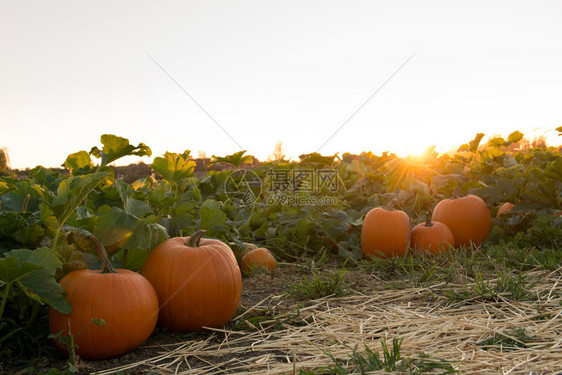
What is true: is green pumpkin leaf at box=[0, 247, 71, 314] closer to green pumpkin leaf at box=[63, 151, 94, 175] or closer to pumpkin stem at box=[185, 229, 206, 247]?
pumpkin stem at box=[185, 229, 206, 247]

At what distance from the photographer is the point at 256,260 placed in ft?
10.5

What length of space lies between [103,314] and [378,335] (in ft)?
3.84

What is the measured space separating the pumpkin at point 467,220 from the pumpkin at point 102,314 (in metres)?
2.85

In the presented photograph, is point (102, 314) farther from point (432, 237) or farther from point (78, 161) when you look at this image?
point (432, 237)

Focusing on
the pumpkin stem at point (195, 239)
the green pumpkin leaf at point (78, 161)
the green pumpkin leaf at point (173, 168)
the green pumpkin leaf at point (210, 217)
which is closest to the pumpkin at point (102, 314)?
the pumpkin stem at point (195, 239)

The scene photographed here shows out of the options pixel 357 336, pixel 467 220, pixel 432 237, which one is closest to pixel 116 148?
pixel 357 336

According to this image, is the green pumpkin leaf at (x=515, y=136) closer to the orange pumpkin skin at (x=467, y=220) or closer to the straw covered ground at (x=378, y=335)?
the orange pumpkin skin at (x=467, y=220)

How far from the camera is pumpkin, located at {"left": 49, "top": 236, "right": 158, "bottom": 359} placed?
1.83 metres

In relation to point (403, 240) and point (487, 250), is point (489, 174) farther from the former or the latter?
point (403, 240)

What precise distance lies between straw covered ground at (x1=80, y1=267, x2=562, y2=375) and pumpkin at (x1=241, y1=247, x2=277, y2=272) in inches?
20.2

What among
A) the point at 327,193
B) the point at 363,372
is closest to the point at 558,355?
the point at 363,372

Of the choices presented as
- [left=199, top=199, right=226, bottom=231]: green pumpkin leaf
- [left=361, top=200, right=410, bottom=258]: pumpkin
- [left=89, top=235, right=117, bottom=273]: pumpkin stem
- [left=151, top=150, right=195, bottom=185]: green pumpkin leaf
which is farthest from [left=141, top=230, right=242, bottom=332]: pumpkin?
[left=361, top=200, right=410, bottom=258]: pumpkin

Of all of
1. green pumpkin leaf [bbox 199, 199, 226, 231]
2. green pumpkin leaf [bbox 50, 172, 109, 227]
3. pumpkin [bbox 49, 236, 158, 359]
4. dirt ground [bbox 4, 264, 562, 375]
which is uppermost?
green pumpkin leaf [bbox 50, 172, 109, 227]

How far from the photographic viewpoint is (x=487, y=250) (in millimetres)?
3594
